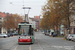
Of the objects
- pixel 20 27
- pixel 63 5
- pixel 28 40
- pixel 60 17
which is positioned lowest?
pixel 28 40

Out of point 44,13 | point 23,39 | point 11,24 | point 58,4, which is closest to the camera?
point 23,39

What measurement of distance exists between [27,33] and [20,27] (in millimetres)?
1514

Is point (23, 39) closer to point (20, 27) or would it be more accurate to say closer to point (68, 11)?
point (20, 27)

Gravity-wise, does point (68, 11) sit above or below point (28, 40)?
above

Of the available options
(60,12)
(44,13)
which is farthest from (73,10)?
(44,13)

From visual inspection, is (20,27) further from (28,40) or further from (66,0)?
(66,0)

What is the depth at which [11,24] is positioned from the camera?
78.8 meters

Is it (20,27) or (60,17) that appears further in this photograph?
(60,17)

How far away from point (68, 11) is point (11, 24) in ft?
156

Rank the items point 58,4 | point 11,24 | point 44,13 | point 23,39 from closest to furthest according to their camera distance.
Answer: point 23,39, point 58,4, point 44,13, point 11,24

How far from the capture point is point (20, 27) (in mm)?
22266

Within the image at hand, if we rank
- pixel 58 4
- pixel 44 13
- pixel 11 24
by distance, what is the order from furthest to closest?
pixel 11 24 → pixel 44 13 → pixel 58 4

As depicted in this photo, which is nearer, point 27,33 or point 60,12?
point 27,33

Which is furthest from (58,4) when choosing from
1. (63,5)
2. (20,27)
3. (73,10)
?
(20,27)
